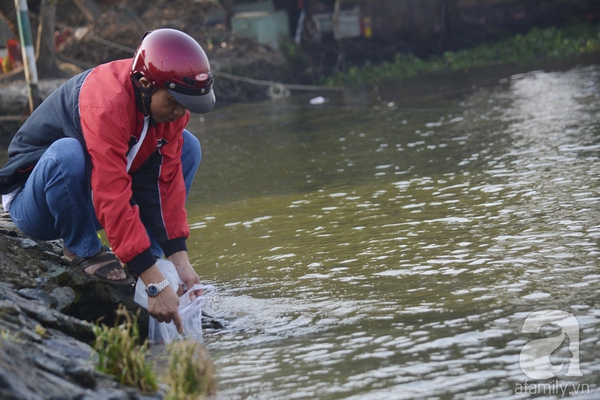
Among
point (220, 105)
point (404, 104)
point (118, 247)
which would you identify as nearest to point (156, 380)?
point (118, 247)

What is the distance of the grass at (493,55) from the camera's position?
19.2 metres

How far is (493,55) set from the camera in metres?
20.6

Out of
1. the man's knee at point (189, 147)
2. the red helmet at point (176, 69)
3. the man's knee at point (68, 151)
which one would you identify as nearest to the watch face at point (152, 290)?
the man's knee at point (68, 151)

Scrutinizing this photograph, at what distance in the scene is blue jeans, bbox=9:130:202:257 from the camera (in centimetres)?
379

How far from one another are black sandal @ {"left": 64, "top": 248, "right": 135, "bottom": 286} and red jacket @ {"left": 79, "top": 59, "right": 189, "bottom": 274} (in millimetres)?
432

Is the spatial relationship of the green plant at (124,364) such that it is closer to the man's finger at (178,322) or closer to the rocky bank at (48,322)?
the rocky bank at (48,322)

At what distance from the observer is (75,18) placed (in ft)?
76.7

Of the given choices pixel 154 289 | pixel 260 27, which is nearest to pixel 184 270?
pixel 154 289

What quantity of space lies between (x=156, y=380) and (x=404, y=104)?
10991 mm

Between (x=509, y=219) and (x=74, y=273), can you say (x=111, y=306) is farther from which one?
(x=509, y=219)

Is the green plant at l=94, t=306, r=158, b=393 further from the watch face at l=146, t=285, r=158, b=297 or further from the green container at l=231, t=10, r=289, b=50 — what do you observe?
the green container at l=231, t=10, r=289, b=50

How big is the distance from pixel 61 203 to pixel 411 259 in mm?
2208

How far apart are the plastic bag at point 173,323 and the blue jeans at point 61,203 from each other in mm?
293

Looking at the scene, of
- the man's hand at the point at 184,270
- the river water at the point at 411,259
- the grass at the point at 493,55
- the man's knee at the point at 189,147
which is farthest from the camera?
the grass at the point at 493,55
